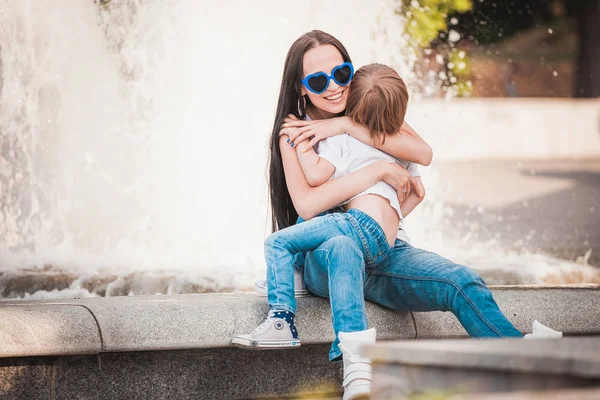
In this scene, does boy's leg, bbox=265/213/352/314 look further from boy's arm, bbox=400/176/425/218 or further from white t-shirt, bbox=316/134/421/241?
boy's arm, bbox=400/176/425/218

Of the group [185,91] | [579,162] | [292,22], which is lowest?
[579,162]

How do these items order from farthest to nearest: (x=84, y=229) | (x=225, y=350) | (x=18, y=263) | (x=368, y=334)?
1. (x=84, y=229)
2. (x=18, y=263)
3. (x=225, y=350)
4. (x=368, y=334)

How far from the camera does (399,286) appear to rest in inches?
125

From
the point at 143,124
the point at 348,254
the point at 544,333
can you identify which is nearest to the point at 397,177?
the point at 348,254

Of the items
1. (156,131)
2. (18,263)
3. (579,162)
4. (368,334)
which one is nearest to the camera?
(368,334)

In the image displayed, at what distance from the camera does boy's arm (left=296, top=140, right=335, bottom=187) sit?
3301 millimetres

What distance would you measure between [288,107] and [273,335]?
1.05 metres

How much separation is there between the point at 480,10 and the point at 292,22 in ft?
17.4

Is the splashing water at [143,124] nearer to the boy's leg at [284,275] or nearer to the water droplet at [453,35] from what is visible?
the boy's leg at [284,275]

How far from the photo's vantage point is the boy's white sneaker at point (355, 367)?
2625 mm

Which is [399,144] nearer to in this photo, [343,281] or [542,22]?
[343,281]

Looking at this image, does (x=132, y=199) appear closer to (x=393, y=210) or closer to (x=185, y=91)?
(x=185, y=91)

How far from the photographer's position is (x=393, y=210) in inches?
130

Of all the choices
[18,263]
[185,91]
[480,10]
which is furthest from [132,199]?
[480,10]
